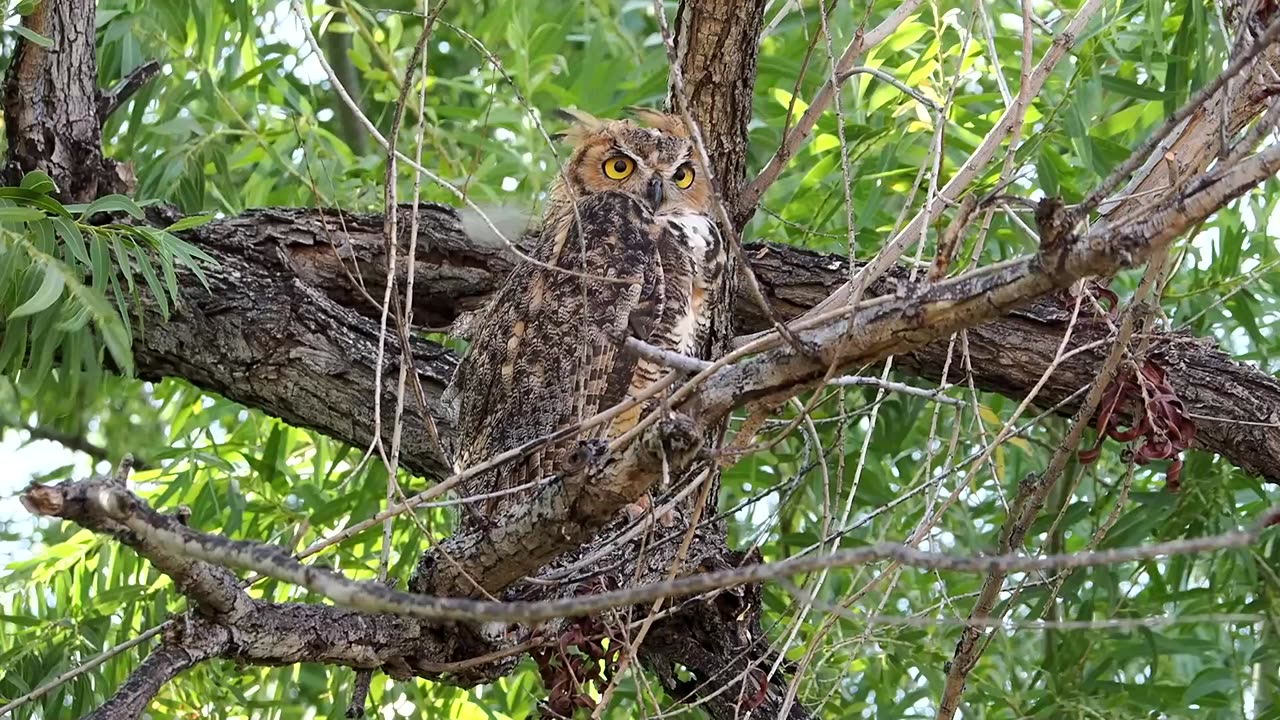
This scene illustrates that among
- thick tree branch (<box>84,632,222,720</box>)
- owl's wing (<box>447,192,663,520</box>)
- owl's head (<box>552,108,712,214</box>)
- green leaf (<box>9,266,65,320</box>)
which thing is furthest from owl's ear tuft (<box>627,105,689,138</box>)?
thick tree branch (<box>84,632,222,720</box>)

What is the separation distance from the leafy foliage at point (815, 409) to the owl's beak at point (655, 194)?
0.77 ft

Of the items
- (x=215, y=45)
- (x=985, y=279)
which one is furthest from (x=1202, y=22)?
(x=215, y=45)

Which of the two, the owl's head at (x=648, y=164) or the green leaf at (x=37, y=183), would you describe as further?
the owl's head at (x=648, y=164)

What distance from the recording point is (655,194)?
244 cm

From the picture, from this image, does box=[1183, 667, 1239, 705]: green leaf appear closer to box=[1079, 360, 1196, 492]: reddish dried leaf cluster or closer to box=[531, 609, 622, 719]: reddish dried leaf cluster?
box=[1079, 360, 1196, 492]: reddish dried leaf cluster

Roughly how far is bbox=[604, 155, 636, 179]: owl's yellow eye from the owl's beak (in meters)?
0.07

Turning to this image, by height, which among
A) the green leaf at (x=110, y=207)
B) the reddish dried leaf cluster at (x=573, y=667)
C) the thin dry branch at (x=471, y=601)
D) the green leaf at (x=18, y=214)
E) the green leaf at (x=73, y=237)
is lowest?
the reddish dried leaf cluster at (x=573, y=667)

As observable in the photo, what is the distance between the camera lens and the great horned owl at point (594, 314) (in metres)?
2.17

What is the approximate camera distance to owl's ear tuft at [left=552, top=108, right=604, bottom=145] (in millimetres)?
2592

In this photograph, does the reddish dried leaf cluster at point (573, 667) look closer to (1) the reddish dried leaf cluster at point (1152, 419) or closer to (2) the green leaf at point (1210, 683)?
(1) the reddish dried leaf cluster at point (1152, 419)

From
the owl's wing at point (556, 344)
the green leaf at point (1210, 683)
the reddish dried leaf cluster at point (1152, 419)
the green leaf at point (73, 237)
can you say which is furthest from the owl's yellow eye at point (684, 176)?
the green leaf at point (1210, 683)

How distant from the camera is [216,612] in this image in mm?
1350

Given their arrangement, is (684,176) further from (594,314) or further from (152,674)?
(152,674)

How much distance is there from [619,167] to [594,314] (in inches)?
17.0
